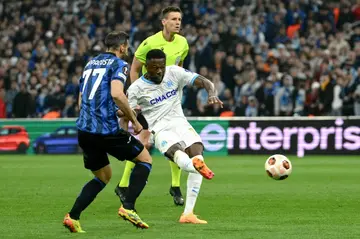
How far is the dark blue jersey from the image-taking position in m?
8.98

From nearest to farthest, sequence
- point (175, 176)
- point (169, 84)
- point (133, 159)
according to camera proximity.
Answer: point (133, 159) < point (169, 84) < point (175, 176)

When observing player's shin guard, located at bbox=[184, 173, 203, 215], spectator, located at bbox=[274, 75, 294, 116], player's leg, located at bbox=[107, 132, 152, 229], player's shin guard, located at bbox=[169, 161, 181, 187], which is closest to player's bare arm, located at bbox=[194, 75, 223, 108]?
player's shin guard, located at bbox=[184, 173, 203, 215]

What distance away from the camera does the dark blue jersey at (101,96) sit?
8.98 metres

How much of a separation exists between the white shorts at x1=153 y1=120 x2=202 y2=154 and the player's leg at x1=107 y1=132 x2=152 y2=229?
0.75 metres

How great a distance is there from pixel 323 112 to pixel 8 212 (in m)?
13.7

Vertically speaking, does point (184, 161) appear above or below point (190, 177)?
above

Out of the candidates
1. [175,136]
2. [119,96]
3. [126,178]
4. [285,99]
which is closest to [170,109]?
[175,136]

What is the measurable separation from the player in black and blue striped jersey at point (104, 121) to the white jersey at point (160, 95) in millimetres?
1201

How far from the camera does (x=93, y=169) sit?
9.25 metres

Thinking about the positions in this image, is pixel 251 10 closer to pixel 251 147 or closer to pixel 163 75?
pixel 251 147

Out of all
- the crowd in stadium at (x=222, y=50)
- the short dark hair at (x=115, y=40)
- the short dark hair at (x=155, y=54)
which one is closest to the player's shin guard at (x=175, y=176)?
the short dark hair at (x=155, y=54)

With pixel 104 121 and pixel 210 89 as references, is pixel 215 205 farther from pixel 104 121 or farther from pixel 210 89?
pixel 104 121

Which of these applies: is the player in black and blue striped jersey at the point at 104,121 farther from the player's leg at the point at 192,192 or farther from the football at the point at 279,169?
the football at the point at 279,169

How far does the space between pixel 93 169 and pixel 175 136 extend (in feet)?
4.24
